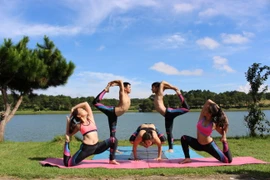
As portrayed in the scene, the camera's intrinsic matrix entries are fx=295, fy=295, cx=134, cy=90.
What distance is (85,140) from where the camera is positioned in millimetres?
5992

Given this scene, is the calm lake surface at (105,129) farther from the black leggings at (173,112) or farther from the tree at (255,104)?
the black leggings at (173,112)

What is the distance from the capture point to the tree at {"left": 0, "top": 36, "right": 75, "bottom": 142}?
1002cm

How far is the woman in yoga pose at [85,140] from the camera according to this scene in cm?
588

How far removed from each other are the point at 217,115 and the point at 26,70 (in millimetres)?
7045

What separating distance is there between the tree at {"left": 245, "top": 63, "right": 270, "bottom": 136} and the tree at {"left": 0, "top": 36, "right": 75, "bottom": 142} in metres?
6.94

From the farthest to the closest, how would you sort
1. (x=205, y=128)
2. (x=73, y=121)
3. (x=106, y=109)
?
(x=106, y=109), (x=73, y=121), (x=205, y=128)

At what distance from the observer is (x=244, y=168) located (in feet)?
17.4

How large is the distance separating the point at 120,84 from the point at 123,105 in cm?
54

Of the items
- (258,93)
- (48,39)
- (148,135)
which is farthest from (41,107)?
(148,135)

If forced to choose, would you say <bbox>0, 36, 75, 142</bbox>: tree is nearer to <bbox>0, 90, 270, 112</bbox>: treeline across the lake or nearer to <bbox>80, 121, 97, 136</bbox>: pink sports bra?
<bbox>80, 121, 97, 136</bbox>: pink sports bra

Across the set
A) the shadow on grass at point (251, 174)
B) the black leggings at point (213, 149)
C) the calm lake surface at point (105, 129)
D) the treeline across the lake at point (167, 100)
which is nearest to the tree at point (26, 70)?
the calm lake surface at point (105, 129)

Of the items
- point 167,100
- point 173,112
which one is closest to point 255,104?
point 173,112

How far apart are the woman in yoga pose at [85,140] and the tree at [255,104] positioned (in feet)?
21.8

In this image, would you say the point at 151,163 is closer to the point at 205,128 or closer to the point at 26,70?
the point at 205,128
